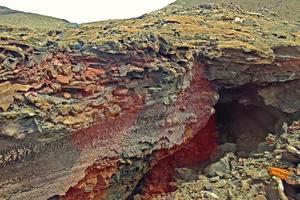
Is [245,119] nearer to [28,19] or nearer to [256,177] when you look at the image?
[256,177]

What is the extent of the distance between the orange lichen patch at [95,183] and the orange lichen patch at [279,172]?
2985mm

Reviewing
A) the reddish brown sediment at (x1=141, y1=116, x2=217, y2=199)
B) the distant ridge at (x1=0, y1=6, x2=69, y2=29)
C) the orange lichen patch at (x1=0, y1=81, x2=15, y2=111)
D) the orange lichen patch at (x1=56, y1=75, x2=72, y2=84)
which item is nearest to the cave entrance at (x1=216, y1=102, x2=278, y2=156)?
the reddish brown sediment at (x1=141, y1=116, x2=217, y2=199)

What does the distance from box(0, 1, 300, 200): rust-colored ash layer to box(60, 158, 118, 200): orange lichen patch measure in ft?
0.07

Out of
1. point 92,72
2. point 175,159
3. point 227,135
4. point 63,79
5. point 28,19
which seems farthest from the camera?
point 28,19

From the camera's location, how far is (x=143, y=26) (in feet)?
37.9

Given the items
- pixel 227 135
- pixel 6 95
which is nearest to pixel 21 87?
pixel 6 95

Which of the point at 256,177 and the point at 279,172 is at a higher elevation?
the point at 279,172

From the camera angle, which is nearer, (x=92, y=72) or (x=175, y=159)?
(x=92, y=72)

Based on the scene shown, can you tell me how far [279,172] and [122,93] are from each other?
3.33 metres

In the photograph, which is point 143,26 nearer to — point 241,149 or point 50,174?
point 241,149

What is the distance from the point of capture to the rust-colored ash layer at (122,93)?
7.99 m

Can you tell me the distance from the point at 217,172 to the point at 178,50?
8.91 ft

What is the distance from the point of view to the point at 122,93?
914cm

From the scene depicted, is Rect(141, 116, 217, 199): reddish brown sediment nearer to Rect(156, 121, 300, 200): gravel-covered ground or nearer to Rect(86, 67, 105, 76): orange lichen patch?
Rect(156, 121, 300, 200): gravel-covered ground
